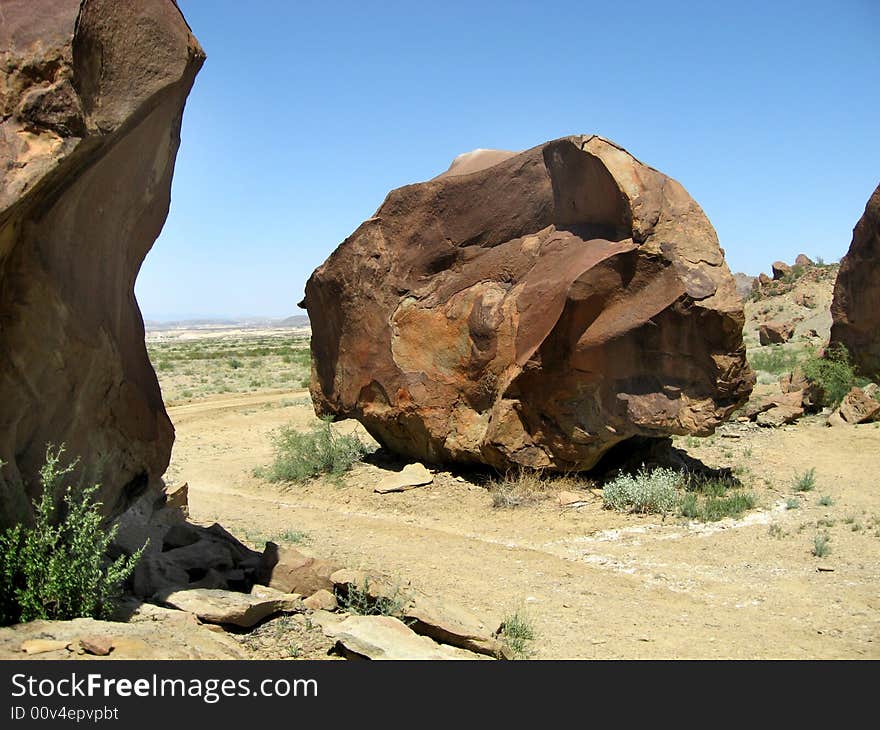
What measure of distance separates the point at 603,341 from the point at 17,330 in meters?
5.84

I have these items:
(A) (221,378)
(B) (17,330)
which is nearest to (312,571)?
(B) (17,330)

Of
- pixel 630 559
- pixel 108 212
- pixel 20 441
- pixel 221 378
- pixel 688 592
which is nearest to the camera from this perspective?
pixel 20 441

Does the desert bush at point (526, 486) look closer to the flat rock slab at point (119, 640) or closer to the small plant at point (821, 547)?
the small plant at point (821, 547)

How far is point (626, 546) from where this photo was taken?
805 centimetres

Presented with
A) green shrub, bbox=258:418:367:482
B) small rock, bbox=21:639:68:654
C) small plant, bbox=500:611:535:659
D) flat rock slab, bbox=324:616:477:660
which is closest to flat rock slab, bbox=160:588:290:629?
flat rock slab, bbox=324:616:477:660

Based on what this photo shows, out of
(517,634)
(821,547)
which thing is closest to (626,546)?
(821,547)

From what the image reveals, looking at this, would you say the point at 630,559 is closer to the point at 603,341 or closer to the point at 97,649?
the point at 603,341

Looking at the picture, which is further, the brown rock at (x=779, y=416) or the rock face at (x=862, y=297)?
the rock face at (x=862, y=297)

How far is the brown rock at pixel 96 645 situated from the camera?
4027 mm

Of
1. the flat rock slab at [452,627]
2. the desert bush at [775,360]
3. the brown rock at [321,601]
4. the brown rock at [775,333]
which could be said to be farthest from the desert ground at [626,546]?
the brown rock at [775,333]

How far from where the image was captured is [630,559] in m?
7.68

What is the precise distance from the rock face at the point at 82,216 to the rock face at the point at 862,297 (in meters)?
12.8

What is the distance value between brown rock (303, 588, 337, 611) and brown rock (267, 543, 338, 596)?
0.17m

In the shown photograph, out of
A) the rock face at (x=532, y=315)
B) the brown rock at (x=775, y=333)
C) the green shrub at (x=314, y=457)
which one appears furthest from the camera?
the brown rock at (x=775, y=333)
